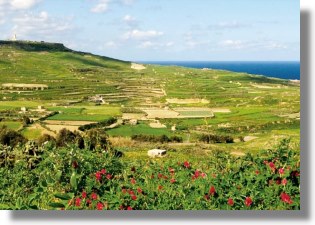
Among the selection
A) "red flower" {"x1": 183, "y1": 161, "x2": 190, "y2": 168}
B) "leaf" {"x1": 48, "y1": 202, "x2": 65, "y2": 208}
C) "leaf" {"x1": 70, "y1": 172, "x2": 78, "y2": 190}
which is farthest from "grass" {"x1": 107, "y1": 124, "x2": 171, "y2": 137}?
"leaf" {"x1": 48, "y1": 202, "x2": 65, "y2": 208}

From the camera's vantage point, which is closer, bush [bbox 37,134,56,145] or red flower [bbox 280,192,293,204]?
red flower [bbox 280,192,293,204]

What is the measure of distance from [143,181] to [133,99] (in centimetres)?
148

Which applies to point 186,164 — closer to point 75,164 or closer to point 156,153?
point 156,153

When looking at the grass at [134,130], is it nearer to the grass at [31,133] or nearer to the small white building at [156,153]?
the small white building at [156,153]

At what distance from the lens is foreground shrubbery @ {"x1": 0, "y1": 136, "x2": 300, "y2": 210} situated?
13.5 feet

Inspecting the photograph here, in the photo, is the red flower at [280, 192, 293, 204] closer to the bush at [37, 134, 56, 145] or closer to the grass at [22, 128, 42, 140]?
the bush at [37, 134, 56, 145]

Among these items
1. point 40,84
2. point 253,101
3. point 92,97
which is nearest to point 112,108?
point 92,97

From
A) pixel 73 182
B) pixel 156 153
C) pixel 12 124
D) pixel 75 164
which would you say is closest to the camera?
pixel 73 182

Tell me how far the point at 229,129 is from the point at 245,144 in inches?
14.0

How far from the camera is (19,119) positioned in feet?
17.4

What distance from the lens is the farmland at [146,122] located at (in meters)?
4.32

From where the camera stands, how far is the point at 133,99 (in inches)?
227

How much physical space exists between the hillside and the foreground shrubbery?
0.44 m

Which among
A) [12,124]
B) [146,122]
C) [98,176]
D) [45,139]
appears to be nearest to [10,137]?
[12,124]
